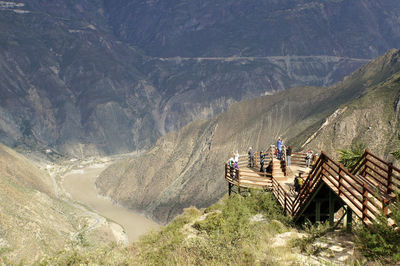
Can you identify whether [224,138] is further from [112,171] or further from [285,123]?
[112,171]

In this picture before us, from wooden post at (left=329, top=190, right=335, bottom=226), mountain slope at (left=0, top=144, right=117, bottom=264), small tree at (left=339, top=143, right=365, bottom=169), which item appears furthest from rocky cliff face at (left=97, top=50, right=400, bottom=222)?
wooden post at (left=329, top=190, right=335, bottom=226)

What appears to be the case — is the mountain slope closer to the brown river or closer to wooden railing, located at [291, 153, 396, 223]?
the brown river

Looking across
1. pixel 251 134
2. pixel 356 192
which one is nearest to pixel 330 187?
pixel 356 192

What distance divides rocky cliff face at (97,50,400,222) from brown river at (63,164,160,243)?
2.52 meters

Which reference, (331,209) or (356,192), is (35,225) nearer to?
(331,209)

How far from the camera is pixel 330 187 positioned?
517 inches

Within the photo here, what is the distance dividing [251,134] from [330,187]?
70.1 m

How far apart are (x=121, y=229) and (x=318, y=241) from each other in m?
63.0

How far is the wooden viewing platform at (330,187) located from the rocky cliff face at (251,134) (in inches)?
1265

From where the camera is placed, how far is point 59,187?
111m

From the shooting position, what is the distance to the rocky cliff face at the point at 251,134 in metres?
55.3

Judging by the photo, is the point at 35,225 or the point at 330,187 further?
the point at 35,225

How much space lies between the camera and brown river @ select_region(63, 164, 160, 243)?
7400 cm

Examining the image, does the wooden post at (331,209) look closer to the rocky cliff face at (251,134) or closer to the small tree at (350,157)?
the small tree at (350,157)
